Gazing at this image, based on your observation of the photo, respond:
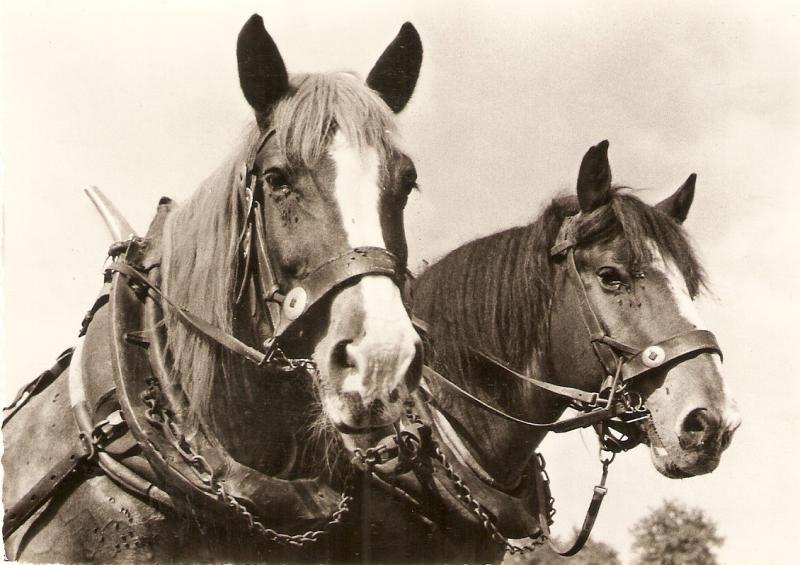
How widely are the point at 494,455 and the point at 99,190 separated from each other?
1996mm

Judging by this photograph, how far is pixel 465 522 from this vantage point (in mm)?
3684

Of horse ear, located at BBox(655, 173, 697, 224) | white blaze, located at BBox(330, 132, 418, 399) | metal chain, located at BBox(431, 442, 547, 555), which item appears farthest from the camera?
horse ear, located at BBox(655, 173, 697, 224)

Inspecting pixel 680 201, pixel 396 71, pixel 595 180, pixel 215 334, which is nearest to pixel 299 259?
pixel 215 334

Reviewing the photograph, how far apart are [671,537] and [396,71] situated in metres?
8.95

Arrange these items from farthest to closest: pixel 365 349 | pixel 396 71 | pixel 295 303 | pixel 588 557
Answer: pixel 588 557 < pixel 396 71 < pixel 295 303 < pixel 365 349

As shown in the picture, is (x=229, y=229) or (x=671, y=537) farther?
(x=671, y=537)

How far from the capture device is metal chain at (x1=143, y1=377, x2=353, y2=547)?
2861 mm

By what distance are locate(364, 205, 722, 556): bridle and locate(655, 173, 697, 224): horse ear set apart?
0.51 metres

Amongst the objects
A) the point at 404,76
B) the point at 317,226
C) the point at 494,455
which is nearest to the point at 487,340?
the point at 494,455

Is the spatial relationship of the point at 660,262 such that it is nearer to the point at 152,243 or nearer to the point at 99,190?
the point at 152,243

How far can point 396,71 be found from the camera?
10.9ft

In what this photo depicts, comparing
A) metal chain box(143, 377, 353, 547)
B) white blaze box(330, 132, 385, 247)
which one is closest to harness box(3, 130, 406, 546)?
metal chain box(143, 377, 353, 547)

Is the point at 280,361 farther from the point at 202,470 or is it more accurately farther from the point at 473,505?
the point at 473,505

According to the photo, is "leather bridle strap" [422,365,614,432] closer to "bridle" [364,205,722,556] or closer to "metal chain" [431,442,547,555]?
"bridle" [364,205,722,556]
